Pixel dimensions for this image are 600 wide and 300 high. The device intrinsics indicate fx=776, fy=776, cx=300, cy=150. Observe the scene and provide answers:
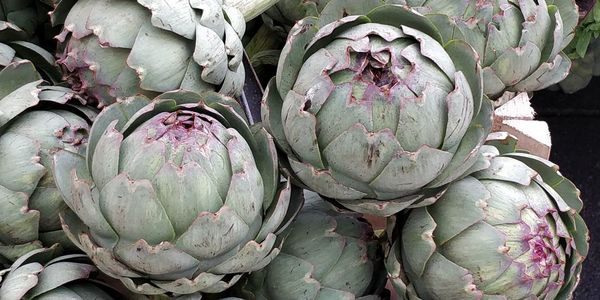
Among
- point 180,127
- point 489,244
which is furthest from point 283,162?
point 489,244

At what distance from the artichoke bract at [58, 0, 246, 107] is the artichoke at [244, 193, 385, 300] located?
0.21m

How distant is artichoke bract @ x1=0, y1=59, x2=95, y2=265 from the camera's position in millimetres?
890

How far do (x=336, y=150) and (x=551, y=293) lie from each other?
1.07 feet

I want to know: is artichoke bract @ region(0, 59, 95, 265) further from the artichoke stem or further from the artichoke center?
the artichoke stem

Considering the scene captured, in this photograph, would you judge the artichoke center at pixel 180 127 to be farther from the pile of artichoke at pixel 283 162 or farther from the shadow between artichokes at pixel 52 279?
the shadow between artichokes at pixel 52 279

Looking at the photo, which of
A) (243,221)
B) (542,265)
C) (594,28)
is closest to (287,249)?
(243,221)

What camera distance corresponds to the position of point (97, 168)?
0.77 m

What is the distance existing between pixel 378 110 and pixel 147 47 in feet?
0.95

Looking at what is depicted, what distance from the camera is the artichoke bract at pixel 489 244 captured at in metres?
0.87

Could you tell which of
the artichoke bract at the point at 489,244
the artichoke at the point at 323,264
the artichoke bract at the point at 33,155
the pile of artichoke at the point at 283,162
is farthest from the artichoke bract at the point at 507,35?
the artichoke bract at the point at 33,155

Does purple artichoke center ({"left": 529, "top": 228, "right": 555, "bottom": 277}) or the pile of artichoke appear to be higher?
the pile of artichoke

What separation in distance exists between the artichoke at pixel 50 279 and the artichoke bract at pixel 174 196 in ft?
0.24

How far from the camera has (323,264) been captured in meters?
0.92


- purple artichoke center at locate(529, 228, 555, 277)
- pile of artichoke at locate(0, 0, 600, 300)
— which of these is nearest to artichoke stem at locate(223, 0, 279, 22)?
pile of artichoke at locate(0, 0, 600, 300)
